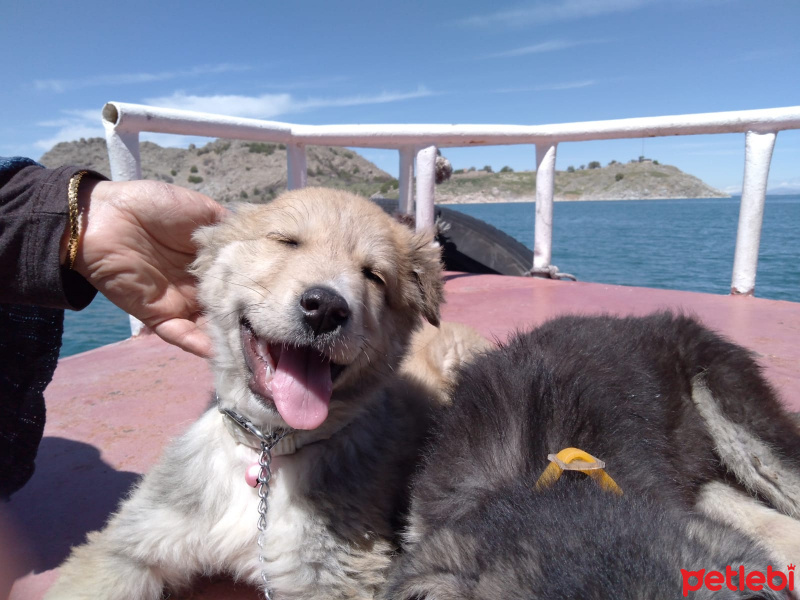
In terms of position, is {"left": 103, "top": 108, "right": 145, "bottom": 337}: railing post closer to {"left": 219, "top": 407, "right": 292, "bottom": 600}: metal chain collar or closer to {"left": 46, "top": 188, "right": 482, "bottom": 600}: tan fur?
{"left": 46, "top": 188, "right": 482, "bottom": 600}: tan fur

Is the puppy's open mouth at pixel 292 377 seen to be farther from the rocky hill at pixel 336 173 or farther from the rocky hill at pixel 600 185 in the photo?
the rocky hill at pixel 600 185

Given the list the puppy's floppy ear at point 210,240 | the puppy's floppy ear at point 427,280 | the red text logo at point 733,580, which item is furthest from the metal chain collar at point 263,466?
the red text logo at point 733,580

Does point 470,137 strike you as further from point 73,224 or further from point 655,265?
point 655,265

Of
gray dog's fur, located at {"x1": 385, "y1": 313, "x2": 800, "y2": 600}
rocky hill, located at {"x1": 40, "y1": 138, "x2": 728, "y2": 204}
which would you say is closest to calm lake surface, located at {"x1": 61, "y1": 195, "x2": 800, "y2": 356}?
gray dog's fur, located at {"x1": 385, "y1": 313, "x2": 800, "y2": 600}

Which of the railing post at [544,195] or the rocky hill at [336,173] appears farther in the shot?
the rocky hill at [336,173]

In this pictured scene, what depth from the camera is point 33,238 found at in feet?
7.23

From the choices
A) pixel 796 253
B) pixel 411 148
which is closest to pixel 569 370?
pixel 411 148

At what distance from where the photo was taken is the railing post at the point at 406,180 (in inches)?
258

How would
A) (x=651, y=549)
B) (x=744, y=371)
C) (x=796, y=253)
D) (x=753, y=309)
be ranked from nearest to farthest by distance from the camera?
(x=651, y=549) → (x=744, y=371) → (x=753, y=309) → (x=796, y=253)

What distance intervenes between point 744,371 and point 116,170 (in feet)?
14.6

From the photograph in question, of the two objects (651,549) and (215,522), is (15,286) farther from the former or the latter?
(651,549)

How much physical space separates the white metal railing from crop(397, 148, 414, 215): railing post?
0.01 metres

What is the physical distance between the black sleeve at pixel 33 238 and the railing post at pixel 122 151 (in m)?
2.25

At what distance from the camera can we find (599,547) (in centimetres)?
129
